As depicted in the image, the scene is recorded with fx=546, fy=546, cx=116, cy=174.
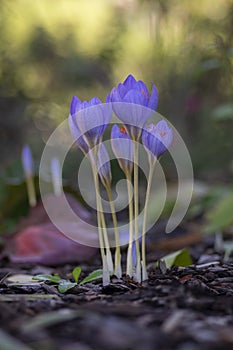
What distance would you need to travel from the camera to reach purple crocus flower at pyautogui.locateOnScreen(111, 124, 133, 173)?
3.02ft

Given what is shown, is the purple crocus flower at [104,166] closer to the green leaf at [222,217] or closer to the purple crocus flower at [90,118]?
the purple crocus flower at [90,118]

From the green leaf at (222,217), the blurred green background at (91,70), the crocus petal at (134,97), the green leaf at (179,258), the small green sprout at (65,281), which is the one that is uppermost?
the blurred green background at (91,70)

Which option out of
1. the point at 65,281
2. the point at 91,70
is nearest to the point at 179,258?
the point at 65,281

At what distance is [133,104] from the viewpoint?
34.6 inches

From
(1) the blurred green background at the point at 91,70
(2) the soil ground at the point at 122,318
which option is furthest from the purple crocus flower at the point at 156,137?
(1) the blurred green background at the point at 91,70

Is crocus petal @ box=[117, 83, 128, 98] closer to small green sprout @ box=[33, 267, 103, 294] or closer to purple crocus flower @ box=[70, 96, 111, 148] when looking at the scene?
purple crocus flower @ box=[70, 96, 111, 148]

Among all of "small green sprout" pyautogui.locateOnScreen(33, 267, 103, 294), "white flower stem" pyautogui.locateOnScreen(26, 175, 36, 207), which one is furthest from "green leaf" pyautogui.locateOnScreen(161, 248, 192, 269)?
"white flower stem" pyautogui.locateOnScreen(26, 175, 36, 207)

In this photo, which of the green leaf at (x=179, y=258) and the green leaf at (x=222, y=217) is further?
the green leaf at (x=222, y=217)

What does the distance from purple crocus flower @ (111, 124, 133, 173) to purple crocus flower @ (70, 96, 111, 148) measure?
39 millimetres

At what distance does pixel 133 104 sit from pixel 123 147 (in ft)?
0.27

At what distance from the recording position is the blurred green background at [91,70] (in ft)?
10.7

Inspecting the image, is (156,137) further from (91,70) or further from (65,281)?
(91,70)

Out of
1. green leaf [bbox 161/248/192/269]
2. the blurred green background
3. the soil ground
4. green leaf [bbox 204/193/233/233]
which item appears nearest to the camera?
the soil ground

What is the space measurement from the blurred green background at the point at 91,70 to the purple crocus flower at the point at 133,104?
216 centimetres
